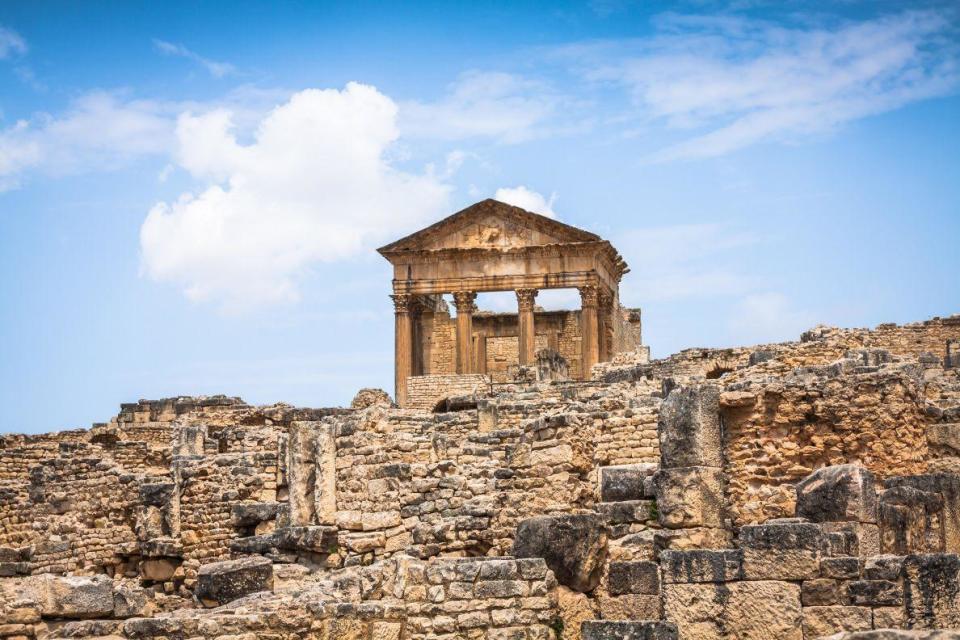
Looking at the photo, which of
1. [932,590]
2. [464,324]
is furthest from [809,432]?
[464,324]

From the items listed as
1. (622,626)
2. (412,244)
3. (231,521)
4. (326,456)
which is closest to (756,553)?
(622,626)

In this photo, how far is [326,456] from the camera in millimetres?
13992

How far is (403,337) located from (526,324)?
4130 millimetres

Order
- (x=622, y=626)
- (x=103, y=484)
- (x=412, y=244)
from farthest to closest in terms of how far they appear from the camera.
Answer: (x=412, y=244) < (x=103, y=484) < (x=622, y=626)

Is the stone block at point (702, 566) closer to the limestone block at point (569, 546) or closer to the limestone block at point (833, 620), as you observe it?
the limestone block at point (833, 620)

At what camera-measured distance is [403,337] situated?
151 feet

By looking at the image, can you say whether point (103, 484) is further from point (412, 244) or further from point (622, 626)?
point (412, 244)

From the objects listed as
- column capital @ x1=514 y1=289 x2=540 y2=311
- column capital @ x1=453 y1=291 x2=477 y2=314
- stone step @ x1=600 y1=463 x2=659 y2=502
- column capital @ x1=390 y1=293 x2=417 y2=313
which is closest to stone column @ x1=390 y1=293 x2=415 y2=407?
column capital @ x1=390 y1=293 x2=417 y2=313

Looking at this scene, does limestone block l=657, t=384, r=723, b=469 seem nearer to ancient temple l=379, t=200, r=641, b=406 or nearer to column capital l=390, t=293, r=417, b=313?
ancient temple l=379, t=200, r=641, b=406

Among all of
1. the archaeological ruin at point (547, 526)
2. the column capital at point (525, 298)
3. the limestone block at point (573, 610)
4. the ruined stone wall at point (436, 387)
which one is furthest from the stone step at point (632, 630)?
the column capital at point (525, 298)

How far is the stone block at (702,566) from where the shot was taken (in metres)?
8.03

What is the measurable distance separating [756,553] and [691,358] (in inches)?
773

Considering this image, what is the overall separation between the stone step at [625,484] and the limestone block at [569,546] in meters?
0.92

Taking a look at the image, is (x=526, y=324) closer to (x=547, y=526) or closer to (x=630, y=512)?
(x=630, y=512)
